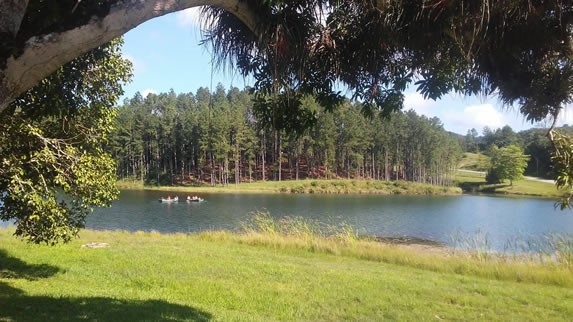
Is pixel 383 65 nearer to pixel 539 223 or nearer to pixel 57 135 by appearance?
pixel 57 135

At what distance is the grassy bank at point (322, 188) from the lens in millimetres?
79150

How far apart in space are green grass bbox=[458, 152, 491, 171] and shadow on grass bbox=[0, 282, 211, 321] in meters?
117

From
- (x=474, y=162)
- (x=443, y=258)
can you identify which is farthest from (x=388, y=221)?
(x=474, y=162)

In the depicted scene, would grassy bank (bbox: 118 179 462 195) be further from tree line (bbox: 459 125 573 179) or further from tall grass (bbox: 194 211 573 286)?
tall grass (bbox: 194 211 573 286)

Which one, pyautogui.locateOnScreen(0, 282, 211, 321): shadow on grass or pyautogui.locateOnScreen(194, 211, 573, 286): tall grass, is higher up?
pyautogui.locateOnScreen(0, 282, 211, 321): shadow on grass

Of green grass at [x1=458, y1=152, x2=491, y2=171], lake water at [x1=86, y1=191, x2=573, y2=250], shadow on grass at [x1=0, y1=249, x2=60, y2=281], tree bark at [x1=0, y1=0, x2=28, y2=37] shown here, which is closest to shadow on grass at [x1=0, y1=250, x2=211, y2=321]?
shadow on grass at [x1=0, y1=249, x2=60, y2=281]

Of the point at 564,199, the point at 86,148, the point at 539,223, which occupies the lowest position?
the point at 539,223

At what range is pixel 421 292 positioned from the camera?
10805mm

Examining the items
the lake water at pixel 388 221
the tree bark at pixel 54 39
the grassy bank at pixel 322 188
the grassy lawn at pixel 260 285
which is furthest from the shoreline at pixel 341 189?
the tree bark at pixel 54 39

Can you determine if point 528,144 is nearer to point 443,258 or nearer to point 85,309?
point 443,258

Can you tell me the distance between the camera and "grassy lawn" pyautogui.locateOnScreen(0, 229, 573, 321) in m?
8.58

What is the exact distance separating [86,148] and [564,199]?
9.21 m

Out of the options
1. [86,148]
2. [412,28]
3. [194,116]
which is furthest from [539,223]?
[194,116]

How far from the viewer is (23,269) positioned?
11352 mm
